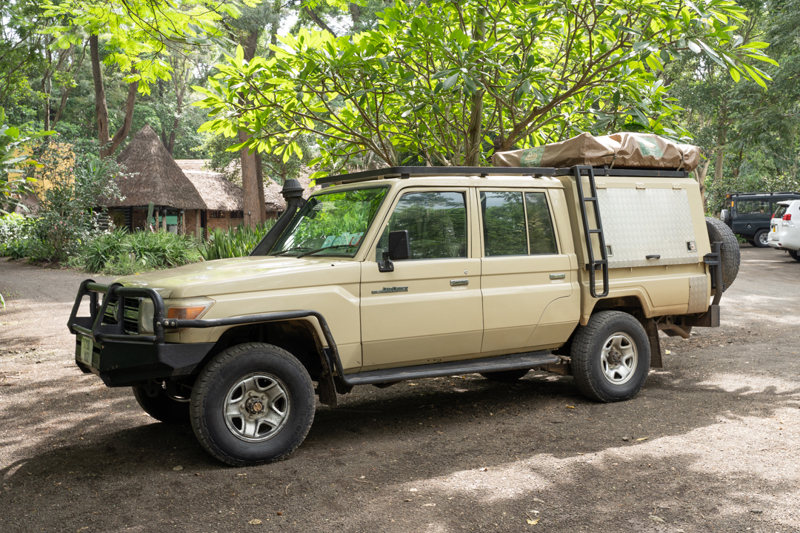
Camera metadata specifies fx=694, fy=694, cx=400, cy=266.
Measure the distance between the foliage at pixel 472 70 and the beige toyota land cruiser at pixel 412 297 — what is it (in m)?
1.20

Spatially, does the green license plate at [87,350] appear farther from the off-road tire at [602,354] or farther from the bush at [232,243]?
the bush at [232,243]

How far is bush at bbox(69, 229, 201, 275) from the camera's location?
19156 millimetres

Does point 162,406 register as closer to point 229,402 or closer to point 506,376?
point 229,402

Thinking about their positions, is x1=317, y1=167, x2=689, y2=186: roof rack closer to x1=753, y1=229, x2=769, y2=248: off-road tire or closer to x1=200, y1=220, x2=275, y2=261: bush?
x1=200, y1=220, x2=275, y2=261: bush

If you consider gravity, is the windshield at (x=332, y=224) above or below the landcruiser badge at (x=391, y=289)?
above

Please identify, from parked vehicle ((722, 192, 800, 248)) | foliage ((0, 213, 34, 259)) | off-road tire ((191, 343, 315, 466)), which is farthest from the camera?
parked vehicle ((722, 192, 800, 248))

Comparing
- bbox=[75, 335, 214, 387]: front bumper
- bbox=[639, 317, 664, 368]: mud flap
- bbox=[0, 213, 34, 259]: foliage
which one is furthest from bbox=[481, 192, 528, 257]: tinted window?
bbox=[0, 213, 34, 259]: foliage

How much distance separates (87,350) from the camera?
16.7ft

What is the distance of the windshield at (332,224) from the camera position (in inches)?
216

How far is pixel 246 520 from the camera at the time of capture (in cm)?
395

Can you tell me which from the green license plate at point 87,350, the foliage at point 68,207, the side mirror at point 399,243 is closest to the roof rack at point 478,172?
the side mirror at point 399,243

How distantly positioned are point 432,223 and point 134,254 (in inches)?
626

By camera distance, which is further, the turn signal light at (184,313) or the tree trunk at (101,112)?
the tree trunk at (101,112)

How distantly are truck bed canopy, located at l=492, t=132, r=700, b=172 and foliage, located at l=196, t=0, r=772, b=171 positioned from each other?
0.55m
